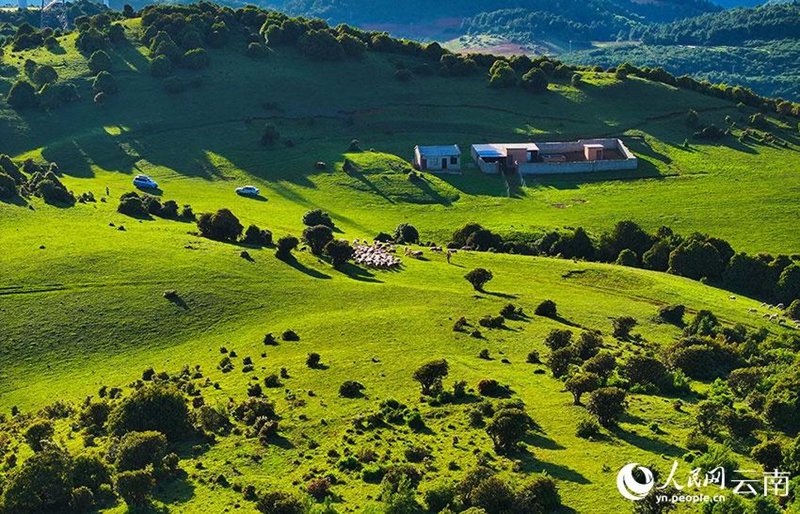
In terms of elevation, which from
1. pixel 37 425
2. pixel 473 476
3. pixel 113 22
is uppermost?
pixel 113 22

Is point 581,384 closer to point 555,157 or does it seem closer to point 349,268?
point 349,268

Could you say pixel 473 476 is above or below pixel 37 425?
above

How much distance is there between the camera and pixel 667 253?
111812 mm

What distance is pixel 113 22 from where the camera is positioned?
19975 cm

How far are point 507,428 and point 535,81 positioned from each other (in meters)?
136

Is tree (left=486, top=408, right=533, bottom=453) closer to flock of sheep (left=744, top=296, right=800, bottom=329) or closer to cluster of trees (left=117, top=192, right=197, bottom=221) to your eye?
flock of sheep (left=744, top=296, right=800, bottom=329)

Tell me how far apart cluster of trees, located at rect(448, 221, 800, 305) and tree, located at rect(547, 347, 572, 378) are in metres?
43.2

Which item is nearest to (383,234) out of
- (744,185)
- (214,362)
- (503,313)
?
(503,313)

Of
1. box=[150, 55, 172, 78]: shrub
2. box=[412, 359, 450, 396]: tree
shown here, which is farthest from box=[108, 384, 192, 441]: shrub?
box=[150, 55, 172, 78]: shrub

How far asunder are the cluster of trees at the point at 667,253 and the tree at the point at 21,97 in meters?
92.3

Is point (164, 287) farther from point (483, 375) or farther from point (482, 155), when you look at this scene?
point (482, 155)

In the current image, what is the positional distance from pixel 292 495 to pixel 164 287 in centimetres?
4266

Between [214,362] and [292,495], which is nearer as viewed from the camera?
[292,495]

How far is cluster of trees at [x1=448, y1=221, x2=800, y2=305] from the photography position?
104562 mm
